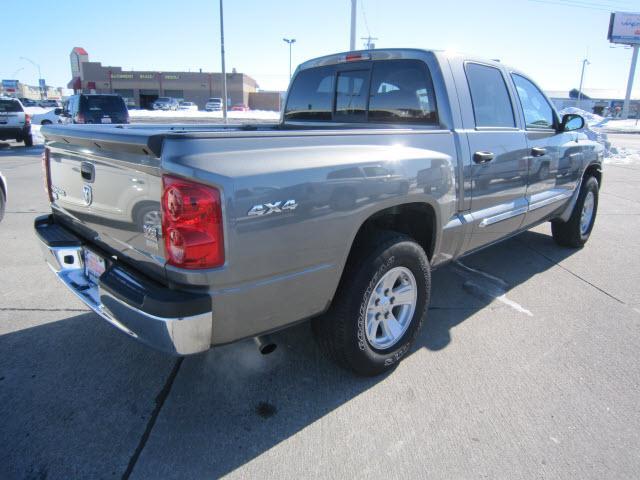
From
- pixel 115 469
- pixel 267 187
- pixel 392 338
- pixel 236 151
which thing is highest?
pixel 236 151

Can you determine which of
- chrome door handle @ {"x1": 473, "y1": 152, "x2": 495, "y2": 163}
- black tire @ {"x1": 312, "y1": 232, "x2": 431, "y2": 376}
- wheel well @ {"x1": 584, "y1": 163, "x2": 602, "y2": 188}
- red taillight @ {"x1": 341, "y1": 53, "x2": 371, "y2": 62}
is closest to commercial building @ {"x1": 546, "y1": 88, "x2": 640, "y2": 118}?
wheel well @ {"x1": 584, "y1": 163, "x2": 602, "y2": 188}

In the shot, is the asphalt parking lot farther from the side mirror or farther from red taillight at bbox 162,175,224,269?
the side mirror

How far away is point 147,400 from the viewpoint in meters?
2.62

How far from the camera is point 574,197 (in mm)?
5141

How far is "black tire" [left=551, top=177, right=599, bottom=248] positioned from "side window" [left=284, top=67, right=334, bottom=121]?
3134mm

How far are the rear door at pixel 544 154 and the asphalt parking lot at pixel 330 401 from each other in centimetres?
100

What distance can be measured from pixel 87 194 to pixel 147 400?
1.22 meters

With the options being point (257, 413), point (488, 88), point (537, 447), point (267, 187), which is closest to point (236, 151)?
point (267, 187)

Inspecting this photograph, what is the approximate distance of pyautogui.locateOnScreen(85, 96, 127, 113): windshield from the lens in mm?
14938

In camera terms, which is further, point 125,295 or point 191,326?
point 125,295

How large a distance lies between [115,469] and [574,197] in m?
5.11

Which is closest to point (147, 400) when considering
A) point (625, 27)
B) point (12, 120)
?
point (12, 120)

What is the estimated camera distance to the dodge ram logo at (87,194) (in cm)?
251

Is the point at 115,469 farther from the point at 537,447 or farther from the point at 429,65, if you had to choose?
the point at 429,65
